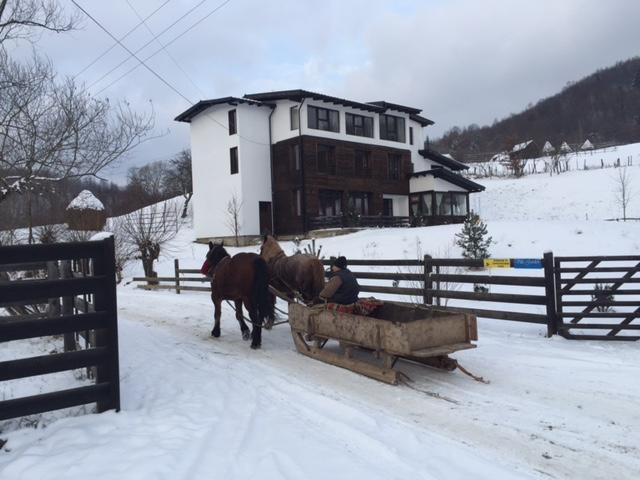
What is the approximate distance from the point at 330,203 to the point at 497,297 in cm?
→ 2614

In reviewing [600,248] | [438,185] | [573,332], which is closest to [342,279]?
[573,332]

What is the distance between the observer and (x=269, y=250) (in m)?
10.7

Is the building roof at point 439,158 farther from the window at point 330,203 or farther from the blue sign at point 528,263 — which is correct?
the blue sign at point 528,263

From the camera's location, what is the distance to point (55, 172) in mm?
8961

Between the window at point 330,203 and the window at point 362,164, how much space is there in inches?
100

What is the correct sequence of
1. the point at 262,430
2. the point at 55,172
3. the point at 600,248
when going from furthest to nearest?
the point at 600,248, the point at 55,172, the point at 262,430

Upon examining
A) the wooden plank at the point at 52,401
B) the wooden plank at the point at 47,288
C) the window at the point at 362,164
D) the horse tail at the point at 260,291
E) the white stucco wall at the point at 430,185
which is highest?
the window at the point at 362,164

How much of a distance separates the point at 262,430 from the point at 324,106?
3127cm

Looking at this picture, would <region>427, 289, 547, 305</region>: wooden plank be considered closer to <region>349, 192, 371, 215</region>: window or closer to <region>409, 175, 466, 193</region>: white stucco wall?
<region>349, 192, 371, 215</region>: window

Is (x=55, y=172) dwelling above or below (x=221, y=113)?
below

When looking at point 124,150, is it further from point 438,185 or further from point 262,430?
point 438,185

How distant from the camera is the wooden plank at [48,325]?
15.3ft

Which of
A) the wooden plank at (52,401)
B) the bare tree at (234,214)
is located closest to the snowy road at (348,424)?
the wooden plank at (52,401)

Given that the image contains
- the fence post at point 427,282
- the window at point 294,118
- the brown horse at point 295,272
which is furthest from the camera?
the window at point 294,118
